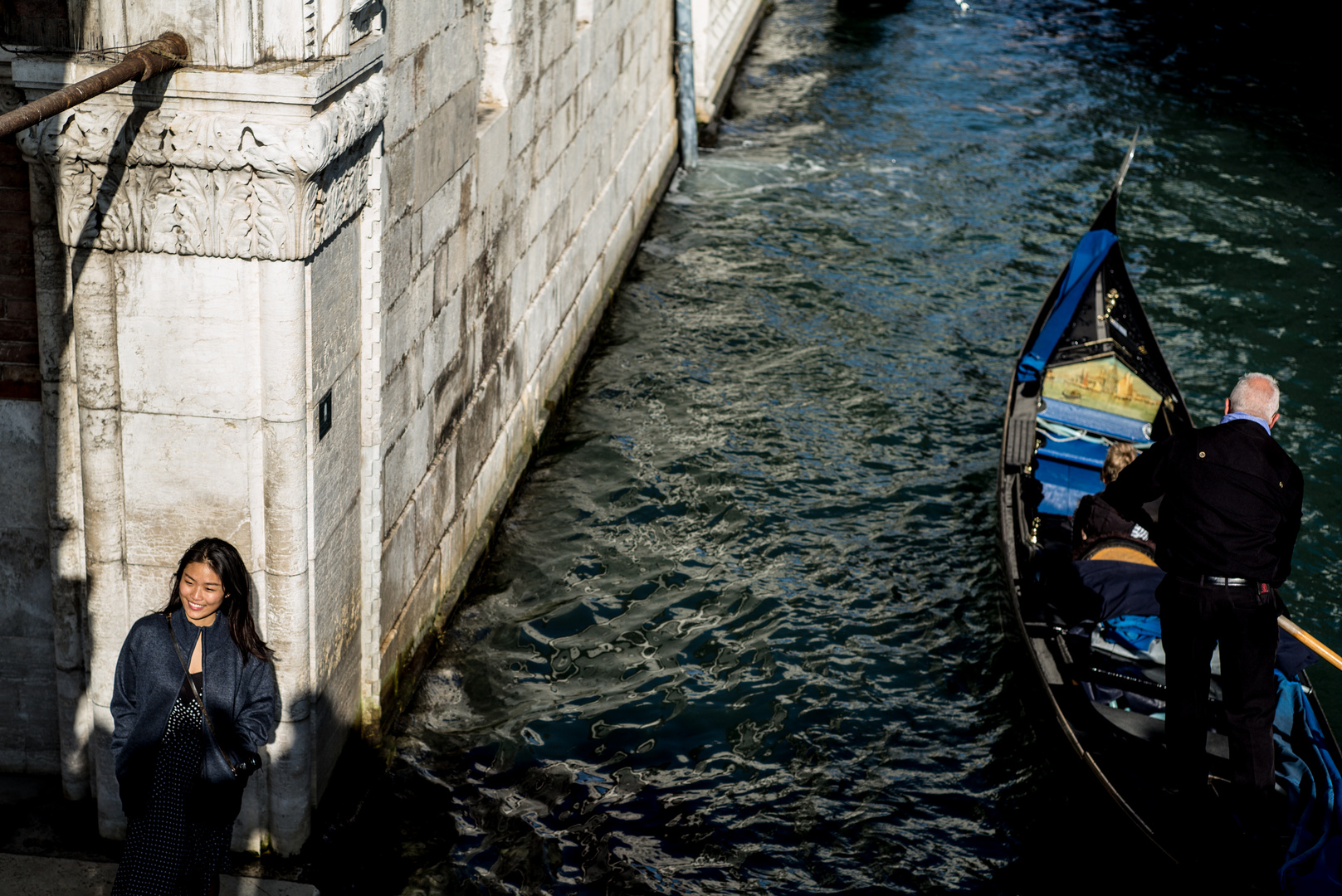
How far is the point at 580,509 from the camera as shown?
8.04 m

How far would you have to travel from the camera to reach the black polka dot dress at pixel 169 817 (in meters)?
3.80

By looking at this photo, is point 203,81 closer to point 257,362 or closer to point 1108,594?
point 257,362

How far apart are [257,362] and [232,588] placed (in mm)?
797

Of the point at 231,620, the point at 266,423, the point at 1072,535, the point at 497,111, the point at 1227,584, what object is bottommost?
the point at 1072,535

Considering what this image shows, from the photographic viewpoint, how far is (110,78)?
142 inches

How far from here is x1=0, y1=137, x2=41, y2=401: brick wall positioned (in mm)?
4215

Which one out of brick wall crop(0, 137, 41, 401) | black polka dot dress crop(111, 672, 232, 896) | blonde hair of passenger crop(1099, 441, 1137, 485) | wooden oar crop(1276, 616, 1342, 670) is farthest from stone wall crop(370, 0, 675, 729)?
wooden oar crop(1276, 616, 1342, 670)

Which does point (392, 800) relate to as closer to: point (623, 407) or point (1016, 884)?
point (1016, 884)

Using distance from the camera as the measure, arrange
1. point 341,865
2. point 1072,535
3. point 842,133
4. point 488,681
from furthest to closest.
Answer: point 842,133 < point 1072,535 < point 488,681 < point 341,865

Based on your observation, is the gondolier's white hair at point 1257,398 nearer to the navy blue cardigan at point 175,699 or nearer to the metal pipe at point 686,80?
the navy blue cardigan at point 175,699

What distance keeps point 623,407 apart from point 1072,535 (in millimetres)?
3415

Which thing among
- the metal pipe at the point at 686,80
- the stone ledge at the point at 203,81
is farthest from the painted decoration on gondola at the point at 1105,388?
the metal pipe at the point at 686,80

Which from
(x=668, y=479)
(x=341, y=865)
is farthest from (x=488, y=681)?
(x=668, y=479)

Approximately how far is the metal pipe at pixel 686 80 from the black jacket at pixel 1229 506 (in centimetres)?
1035
